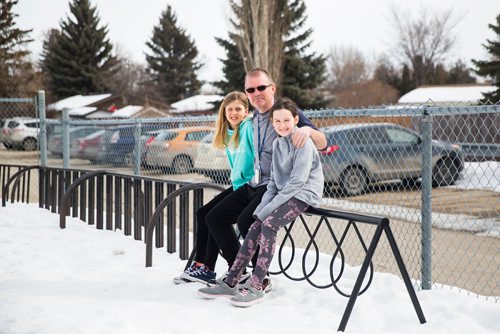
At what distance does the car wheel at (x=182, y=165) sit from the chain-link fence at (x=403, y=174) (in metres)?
0.02

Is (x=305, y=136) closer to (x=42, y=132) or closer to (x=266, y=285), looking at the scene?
(x=266, y=285)

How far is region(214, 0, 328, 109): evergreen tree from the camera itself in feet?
99.6

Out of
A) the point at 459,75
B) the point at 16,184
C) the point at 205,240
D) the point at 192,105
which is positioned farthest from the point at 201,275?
the point at 459,75

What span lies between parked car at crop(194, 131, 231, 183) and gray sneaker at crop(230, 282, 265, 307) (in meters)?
5.38

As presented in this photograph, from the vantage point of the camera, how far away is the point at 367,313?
385 cm

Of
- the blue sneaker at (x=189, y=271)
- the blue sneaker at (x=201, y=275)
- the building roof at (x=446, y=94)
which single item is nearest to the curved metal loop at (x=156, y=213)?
the blue sneaker at (x=189, y=271)

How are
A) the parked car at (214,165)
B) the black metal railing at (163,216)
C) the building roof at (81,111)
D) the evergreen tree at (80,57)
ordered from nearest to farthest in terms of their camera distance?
the black metal railing at (163,216) → the parked car at (214,165) → the building roof at (81,111) → the evergreen tree at (80,57)

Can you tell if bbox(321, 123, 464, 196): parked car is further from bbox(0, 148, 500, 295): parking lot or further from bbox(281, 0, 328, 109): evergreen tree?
bbox(281, 0, 328, 109): evergreen tree

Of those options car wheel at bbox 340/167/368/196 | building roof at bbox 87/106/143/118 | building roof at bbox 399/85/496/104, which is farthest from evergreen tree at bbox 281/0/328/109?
car wheel at bbox 340/167/368/196

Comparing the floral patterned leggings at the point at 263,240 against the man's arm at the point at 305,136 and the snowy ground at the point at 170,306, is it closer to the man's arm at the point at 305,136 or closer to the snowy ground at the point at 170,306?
the snowy ground at the point at 170,306

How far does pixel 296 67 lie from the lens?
3059 cm

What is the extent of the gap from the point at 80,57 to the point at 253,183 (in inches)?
2092

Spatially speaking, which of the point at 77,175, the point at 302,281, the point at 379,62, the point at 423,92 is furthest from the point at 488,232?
the point at 379,62

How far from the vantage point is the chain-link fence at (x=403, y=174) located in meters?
4.59
